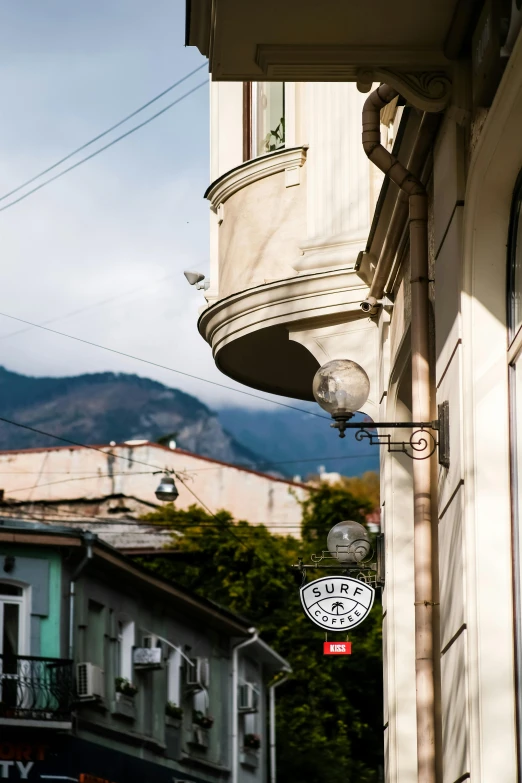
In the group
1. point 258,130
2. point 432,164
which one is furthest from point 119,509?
point 432,164

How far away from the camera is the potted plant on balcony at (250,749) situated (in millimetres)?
40656

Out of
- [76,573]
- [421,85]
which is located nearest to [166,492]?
[76,573]

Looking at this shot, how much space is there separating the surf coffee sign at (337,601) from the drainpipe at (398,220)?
192cm

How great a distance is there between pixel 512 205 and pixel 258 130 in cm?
687

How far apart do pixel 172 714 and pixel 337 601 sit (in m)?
26.5

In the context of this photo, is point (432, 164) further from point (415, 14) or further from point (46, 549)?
point (46, 549)

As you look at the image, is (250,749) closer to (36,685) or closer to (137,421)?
(36,685)

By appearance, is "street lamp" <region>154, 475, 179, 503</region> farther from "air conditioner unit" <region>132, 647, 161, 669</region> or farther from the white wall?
the white wall

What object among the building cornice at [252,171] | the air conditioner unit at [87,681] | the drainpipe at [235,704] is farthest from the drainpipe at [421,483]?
the drainpipe at [235,704]

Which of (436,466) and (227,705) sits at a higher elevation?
(227,705)

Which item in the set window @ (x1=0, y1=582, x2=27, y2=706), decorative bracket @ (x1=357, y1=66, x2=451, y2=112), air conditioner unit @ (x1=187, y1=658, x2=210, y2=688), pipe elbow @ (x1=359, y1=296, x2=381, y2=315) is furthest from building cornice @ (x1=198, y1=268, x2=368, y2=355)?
air conditioner unit @ (x1=187, y1=658, x2=210, y2=688)

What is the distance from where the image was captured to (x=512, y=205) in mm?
6598

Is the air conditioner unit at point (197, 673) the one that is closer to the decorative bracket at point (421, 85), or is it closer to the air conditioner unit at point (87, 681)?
the air conditioner unit at point (87, 681)

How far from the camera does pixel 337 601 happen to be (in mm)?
10367
